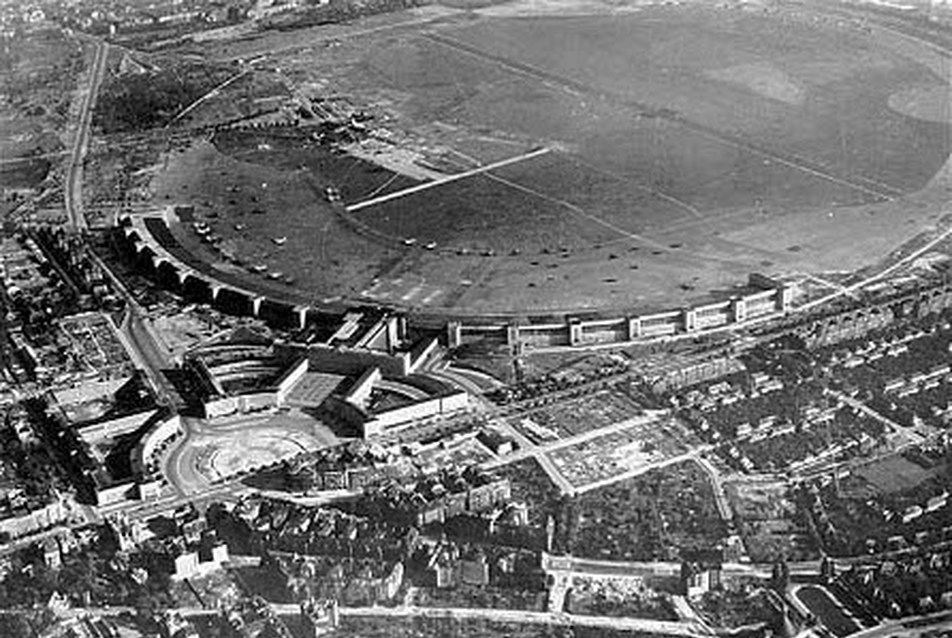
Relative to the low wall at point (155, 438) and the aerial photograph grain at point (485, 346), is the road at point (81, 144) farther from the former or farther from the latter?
the low wall at point (155, 438)

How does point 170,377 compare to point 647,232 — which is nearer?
point 170,377

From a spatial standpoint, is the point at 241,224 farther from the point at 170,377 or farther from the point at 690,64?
the point at 690,64

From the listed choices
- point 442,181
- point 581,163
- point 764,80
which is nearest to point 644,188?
point 581,163

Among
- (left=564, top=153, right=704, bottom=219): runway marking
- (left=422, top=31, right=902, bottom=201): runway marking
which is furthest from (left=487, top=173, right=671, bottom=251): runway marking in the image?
(left=422, top=31, right=902, bottom=201): runway marking

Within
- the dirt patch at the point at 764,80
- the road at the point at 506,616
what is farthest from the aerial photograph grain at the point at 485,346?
the dirt patch at the point at 764,80

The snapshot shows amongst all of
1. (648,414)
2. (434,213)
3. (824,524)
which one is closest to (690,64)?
(434,213)

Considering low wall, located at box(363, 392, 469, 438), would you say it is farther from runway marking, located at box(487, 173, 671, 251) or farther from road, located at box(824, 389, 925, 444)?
runway marking, located at box(487, 173, 671, 251)
